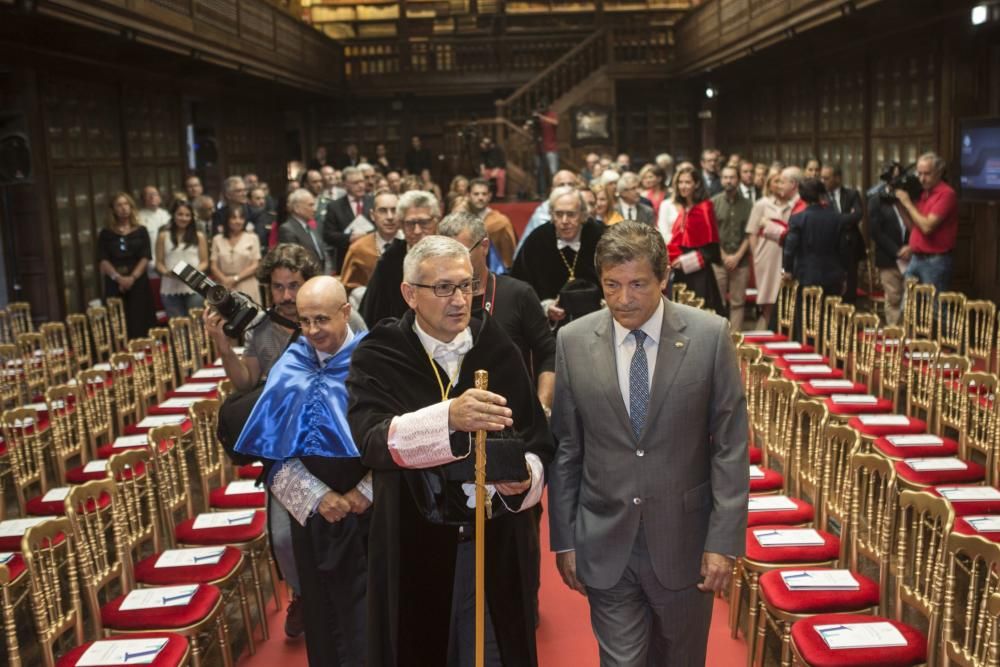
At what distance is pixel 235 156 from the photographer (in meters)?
17.6

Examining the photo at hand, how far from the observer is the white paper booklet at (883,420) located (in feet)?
19.5

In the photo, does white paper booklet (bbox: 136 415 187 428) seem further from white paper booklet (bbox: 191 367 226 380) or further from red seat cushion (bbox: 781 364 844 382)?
red seat cushion (bbox: 781 364 844 382)

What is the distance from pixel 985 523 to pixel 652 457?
232 cm

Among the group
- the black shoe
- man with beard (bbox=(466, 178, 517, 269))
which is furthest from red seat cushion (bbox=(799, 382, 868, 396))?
the black shoe

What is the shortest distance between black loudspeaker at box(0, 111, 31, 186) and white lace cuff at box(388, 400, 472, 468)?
8796 millimetres

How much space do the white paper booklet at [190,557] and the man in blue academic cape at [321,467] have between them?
37.1 inches

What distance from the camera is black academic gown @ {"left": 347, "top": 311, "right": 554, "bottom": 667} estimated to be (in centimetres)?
293

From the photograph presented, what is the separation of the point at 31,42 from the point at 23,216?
1.78 metres

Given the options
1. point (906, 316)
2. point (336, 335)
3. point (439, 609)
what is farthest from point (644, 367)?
point (906, 316)

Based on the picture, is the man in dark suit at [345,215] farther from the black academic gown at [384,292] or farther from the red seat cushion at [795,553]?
the red seat cushion at [795,553]

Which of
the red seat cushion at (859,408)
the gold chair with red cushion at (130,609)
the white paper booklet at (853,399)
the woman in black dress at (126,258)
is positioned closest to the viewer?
the gold chair with red cushion at (130,609)

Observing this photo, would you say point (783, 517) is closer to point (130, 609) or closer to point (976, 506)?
point (976, 506)

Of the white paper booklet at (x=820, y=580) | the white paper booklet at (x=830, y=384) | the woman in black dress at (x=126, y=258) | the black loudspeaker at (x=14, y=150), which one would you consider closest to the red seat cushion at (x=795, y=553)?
the white paper booklet at (x=820, y=580)

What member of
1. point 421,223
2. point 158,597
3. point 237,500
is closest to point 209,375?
point 237,500
